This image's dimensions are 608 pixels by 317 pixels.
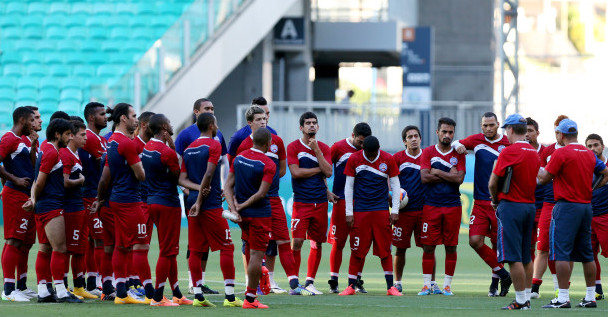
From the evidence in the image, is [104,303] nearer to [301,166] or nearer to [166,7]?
[301,166]

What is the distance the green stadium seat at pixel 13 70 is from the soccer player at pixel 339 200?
16521mm

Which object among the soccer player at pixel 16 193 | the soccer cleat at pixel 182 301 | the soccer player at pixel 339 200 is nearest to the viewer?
the soccer cleat at pixel 182 301

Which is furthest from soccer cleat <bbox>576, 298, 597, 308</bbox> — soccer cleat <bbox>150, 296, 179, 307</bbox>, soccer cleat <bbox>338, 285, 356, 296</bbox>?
soccer cleat <bbox>150, 296, 179, 307</bbox>

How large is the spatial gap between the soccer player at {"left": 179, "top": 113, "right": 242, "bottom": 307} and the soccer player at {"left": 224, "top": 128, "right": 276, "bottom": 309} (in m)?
0.19

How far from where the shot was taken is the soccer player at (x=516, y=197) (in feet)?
38.0

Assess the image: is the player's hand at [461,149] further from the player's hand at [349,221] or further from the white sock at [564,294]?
the white sock at [564,294]

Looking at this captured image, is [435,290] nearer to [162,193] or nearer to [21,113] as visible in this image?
[162,193]

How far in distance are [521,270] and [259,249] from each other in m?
2.78

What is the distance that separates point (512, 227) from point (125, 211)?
4.21 meters

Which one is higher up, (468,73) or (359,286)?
(468,73)

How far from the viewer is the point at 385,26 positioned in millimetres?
32531

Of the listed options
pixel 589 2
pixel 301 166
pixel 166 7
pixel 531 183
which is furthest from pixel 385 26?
pixel 589 2

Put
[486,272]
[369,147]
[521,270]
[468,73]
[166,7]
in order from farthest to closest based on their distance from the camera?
[468,73], [166,7], [486,272], [369,147], [521,270]

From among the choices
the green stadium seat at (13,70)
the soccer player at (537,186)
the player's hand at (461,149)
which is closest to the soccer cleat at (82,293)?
the player's hand at (461,149)
